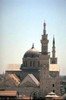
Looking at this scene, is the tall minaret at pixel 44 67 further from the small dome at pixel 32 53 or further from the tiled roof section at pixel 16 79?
the small dome at pixel 32 53

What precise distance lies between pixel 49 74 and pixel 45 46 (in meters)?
2.18

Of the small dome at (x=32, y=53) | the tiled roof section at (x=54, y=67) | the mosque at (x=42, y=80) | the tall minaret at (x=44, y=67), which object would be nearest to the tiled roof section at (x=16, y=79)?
the mosque at (x=42, y=80)

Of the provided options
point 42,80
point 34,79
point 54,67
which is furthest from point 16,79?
point 54,67

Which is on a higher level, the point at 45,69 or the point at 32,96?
the point at 45,69

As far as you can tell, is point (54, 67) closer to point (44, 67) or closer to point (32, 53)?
point (44, 67)

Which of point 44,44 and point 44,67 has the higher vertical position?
point 44,44

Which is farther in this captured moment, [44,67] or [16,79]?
[16,79]

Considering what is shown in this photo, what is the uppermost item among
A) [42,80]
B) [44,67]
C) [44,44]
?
[44,44]

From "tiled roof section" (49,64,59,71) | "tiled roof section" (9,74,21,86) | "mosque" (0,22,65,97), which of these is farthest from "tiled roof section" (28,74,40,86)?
"tiled roof section" (49,64,59,71)

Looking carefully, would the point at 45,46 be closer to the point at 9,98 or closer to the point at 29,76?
the point at 29,76

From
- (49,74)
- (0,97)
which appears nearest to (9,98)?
(0,97)

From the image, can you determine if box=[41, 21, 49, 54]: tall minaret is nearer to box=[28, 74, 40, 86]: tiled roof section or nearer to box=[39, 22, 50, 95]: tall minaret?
box=[39, 22, 50, 95]: tall minaret

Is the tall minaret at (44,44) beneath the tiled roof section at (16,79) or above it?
above

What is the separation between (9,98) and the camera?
28109 millimetres
